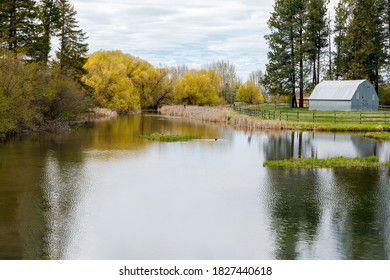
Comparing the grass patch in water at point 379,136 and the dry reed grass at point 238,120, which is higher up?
the dry reed grass at point 238,120

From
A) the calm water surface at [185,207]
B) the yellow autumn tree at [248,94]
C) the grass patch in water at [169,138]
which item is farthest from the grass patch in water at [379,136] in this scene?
the yellow autumn tree at [248,94]

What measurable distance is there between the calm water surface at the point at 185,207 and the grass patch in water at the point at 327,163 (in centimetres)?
107

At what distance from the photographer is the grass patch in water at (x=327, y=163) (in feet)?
82.6

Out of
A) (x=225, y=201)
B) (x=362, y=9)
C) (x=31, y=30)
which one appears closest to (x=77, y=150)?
(x=225, y=201)

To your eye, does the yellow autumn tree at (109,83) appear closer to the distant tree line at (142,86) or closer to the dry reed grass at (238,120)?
the distant tree line at (142,86)

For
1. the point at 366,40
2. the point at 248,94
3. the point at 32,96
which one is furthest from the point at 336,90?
the point at 248,94

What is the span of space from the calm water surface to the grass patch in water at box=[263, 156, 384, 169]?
1.07 metres

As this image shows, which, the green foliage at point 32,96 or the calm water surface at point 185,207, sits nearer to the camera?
the calm water surface at point 185,207

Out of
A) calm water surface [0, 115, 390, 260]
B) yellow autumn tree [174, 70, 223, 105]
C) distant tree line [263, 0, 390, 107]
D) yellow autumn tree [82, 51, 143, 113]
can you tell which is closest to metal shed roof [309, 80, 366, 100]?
distant tree line [263, 0, 390, 107]

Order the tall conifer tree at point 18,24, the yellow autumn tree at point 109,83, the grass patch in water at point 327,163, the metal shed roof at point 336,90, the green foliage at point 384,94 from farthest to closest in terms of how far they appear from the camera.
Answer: the yellow autumn tree at point 109,83, the green foliage at point 384,94, the metal shed roof at point 336,90, the tall conifer tree at point 18,24, the grass patch in water at point 327,163

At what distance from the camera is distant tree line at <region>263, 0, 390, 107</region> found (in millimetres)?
69188

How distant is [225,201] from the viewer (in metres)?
17.7

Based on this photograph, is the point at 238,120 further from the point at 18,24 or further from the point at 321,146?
the point at 18,24

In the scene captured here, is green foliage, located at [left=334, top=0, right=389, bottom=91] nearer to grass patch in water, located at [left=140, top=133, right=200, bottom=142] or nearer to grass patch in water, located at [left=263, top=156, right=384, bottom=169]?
grass patch in water, located at [left=140, top=133, right=200, bottom=142]
